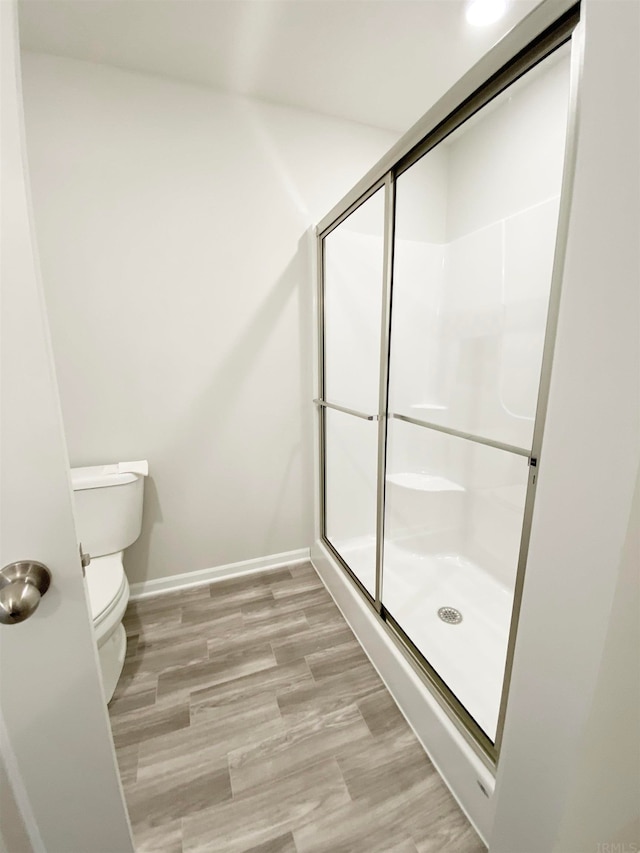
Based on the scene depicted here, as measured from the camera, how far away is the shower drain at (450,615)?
1570mm

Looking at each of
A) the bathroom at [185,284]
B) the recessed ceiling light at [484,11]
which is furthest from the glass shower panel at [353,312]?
the recessed ceiling light at [484,11]

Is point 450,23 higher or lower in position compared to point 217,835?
higher

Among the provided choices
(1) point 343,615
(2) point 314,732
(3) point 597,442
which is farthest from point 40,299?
(1) point 343,615

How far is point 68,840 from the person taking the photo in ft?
2.08

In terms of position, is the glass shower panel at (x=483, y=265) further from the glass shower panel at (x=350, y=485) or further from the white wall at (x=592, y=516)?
the white wall at (x=592, y=516)

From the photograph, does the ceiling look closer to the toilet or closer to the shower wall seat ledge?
the toilet

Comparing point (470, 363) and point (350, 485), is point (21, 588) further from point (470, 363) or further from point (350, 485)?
point (470, 363)

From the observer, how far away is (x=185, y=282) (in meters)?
1.63

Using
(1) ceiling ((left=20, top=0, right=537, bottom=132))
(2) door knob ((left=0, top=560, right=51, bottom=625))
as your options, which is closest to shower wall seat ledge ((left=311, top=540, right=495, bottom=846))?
(2) door knob ((left=0, top=560, right=51, bottom=625))

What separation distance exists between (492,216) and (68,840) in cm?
269

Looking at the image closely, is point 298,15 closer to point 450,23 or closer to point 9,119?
point 450,23

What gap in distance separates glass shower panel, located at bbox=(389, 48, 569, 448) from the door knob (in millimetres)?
1271

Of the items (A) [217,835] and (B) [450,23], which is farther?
(B) [450,23]

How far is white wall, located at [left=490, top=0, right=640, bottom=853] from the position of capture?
1.49ft
